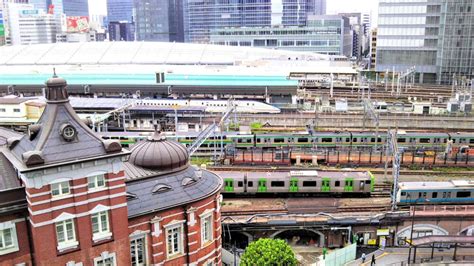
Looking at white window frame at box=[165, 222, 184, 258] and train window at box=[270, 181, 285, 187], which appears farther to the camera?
train window at box=[270, 181, 285, 187]

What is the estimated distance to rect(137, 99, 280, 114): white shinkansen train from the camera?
86.2 m

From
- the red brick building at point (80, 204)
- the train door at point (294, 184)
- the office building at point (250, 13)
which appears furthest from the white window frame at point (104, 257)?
the office building at point (250, 13)

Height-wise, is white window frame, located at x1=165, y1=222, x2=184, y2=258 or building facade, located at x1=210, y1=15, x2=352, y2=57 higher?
building facade, located at x1=210, y1=15, x2=352, y2=57

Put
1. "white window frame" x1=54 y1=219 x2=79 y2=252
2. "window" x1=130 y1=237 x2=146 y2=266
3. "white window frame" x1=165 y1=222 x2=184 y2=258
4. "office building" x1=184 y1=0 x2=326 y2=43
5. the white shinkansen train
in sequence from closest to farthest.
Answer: "white window frame" x1=54 y1=219 x2=79 y2=252 < "window" x1=130 y1=237 x2=146 y2=266 < "white window frame" x1=165 y1=222 x2=184 y2=258 < the white shinkansen train < "office building" x1=184 y1=0 x2=326 y2=43

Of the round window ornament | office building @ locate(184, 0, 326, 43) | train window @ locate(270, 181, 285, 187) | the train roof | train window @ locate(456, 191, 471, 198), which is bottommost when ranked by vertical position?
train window @ locate(456, 191, 471, 198)

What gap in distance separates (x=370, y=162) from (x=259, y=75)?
45.0 m

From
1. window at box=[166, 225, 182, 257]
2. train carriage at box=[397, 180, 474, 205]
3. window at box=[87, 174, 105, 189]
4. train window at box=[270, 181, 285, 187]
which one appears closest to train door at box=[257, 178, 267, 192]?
train window at box=[270, 181, 285, 187]

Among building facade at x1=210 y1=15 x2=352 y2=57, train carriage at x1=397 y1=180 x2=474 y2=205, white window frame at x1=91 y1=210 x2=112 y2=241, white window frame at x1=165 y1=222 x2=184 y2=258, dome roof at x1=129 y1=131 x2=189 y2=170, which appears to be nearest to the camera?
white window frame at x1=91 y1=210 x2=112 y2=241

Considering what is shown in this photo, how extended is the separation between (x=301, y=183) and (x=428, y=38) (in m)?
82.1

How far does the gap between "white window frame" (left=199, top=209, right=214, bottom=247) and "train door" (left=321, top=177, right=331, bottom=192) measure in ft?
63.0

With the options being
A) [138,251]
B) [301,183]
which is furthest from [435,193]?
[138,251]

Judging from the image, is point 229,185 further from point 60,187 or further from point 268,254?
point 60,187

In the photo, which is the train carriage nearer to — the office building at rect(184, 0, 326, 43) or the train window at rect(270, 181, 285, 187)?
the train window at rect(270, 181, 285, 187)

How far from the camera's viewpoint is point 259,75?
98.6 meters
